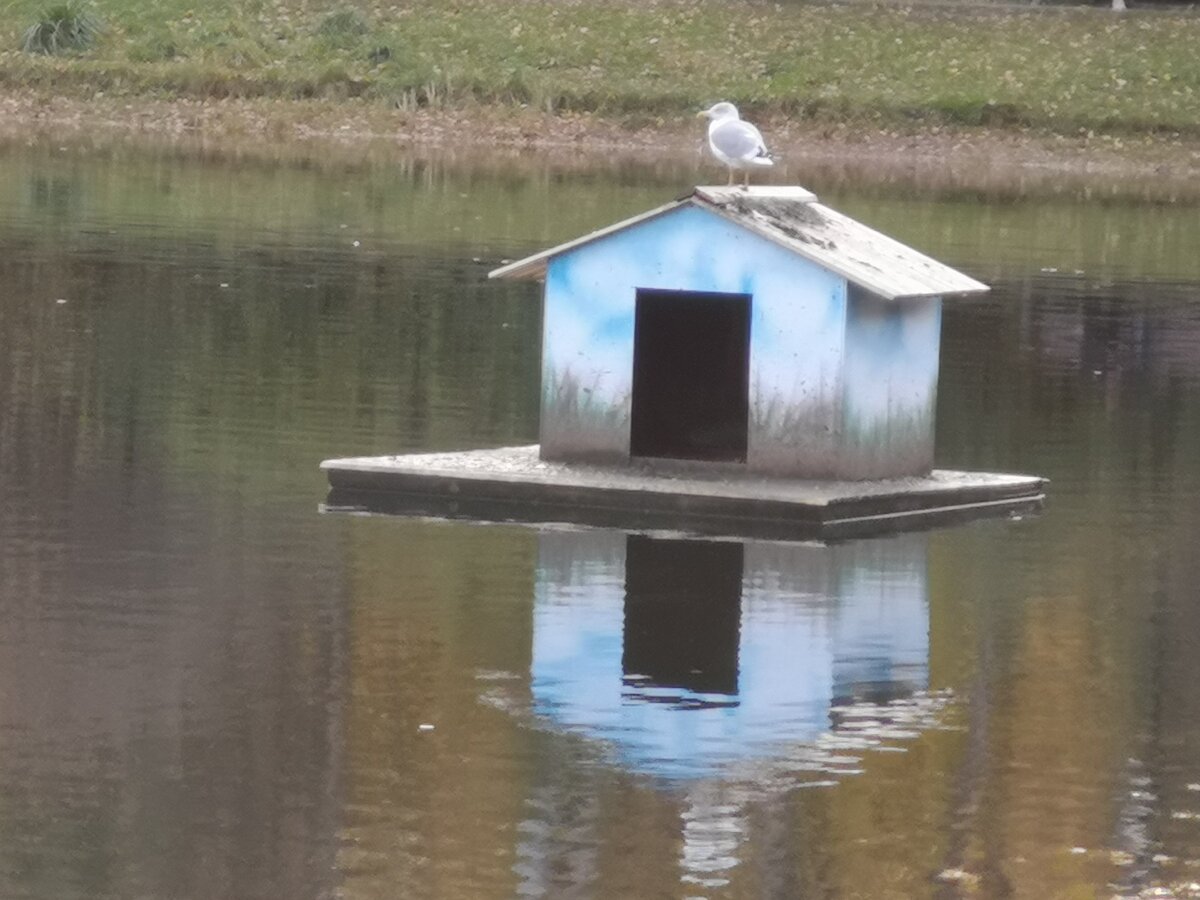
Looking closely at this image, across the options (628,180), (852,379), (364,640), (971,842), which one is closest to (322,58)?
(628,180)

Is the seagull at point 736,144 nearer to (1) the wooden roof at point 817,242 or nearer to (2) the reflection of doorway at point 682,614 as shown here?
(1) the wooden roof at point 817,242

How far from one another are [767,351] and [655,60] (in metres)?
34.7

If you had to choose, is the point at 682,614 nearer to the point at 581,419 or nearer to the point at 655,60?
the point at 581,419

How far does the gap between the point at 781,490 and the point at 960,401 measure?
711cm

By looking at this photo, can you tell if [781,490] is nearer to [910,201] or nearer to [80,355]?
[80,355]

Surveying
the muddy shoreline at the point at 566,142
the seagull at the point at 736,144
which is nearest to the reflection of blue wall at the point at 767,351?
the seagull at the point at 736,144

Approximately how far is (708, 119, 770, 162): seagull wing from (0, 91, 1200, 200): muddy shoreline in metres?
27.7

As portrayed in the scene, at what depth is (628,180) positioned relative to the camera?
44.6 meters

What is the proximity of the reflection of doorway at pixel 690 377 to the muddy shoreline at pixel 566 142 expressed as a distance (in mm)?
26411

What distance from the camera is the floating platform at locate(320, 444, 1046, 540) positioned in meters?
17.6

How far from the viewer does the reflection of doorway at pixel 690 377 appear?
800 inches

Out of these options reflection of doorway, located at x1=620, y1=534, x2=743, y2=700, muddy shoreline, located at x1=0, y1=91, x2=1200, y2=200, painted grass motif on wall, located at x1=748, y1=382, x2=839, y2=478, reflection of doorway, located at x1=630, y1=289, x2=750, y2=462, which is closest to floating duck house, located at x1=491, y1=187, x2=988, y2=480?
painted grass motif on wall, located at x1=748, y1=382, x2=839, y2=478

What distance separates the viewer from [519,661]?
13742 millimetres

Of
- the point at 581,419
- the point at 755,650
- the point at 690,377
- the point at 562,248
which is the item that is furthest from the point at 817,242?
the point at 755,650
